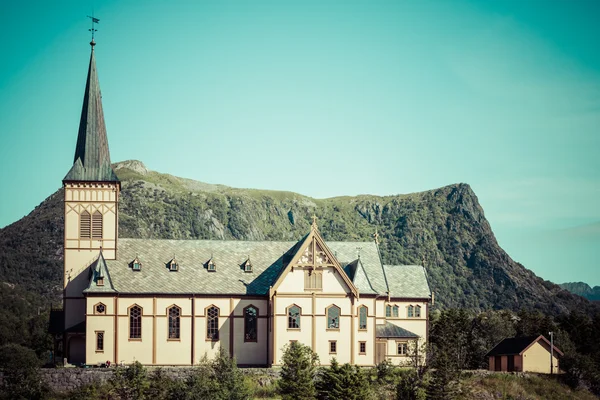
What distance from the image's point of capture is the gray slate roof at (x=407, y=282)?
94.1m

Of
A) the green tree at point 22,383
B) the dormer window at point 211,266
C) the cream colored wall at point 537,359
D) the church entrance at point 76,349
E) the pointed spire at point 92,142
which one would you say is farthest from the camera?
the cream colored wall at point 537,359

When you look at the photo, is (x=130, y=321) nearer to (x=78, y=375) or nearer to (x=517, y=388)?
(x=78, y=375)

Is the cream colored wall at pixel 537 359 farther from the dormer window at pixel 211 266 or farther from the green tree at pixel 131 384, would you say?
the green tree at pixel 131 384

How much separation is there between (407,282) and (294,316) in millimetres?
18512

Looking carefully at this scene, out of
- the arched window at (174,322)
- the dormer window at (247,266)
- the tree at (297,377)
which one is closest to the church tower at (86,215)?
the arched window at (174,322)

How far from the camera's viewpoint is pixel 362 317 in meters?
83.6

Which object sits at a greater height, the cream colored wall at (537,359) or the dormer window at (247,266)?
the dormer window at (247,266)

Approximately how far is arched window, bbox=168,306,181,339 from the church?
92 mm

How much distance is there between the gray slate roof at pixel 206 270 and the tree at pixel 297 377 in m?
14.0

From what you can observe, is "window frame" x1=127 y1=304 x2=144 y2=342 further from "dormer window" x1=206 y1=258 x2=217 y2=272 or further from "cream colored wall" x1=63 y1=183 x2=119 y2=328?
"dormer window" x1=206 y1=258 x2=217 y2=272

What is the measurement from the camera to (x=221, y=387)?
6612 cm

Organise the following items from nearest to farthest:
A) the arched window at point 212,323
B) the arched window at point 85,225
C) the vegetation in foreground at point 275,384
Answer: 1. the vegetation in foreground at point 275,384
2. the arched window at point 212,323
3. the arched window at point 85,225

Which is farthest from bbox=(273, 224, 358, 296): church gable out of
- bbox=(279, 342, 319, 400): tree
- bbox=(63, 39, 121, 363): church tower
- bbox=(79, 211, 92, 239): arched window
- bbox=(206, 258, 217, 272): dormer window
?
bbox=(79, 211, 92, 239): arched window

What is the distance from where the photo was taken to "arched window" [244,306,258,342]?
83125mm
